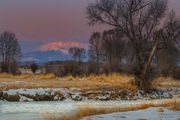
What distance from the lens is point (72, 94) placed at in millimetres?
32688

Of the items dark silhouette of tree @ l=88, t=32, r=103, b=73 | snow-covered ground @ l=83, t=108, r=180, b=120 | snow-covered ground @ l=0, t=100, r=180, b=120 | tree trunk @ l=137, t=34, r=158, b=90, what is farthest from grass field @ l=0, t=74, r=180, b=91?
dark silhouette of tree @ l=88, t=32, r=103, b=73

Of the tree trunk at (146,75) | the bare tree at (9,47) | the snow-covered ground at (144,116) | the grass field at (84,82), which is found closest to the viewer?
the snow-covered ground at (144,116)

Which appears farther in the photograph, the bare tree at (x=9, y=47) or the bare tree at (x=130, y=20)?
the bare tree at (x=9, y=47)

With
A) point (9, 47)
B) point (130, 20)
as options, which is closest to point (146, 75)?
point (130, 20)

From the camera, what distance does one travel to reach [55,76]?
2051 inches

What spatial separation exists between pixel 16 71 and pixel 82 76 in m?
15.2

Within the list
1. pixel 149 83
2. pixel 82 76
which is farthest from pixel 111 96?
pixel 82 76

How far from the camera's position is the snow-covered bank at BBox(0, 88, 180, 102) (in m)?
30.5

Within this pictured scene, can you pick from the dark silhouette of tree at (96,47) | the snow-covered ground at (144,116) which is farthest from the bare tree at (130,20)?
the dark silhouette of tree at (96,47)

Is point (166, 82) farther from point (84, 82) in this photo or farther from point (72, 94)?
point (72, 94)

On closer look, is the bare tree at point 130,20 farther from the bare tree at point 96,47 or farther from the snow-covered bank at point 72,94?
the bare tree at point 96,47

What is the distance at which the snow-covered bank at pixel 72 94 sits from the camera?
100 feet

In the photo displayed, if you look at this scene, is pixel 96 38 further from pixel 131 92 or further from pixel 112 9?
pixel 131 92

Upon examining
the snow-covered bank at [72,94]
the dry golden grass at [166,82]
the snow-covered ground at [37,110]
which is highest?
the dry golden grass at [166,82]
